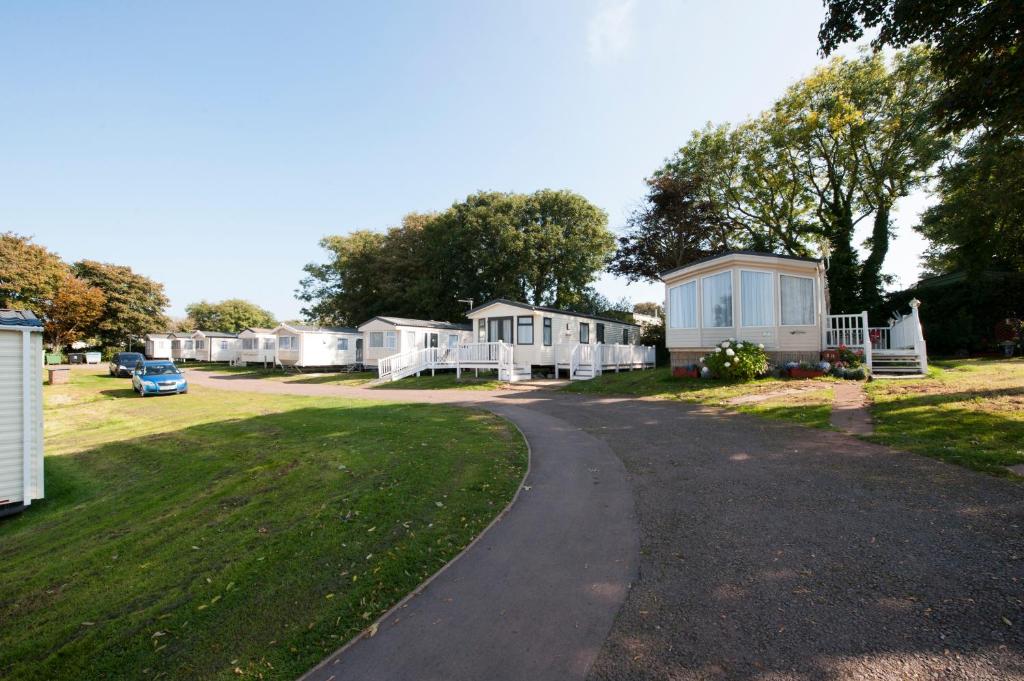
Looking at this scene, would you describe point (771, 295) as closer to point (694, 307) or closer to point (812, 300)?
point (812, 300)

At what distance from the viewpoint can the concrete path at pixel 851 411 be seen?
308 inches

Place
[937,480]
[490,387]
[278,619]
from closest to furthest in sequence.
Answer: [278,619] → [937,480] → [490,387]

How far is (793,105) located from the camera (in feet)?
77.9

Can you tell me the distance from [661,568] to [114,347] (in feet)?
199

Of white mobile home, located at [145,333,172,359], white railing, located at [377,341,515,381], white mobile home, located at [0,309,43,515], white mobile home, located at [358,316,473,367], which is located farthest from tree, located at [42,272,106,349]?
white mobile home, located at [0,309,43,515]

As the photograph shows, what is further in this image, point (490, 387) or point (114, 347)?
point (114, 347)

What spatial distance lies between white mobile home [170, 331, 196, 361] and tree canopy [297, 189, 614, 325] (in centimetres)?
2508

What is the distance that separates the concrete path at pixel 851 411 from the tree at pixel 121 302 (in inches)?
2147

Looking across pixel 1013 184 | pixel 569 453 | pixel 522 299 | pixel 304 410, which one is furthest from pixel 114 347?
pixel 1013 184

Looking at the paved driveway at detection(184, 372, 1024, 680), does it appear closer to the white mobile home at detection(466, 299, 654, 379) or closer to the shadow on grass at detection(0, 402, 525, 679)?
the shadow on grass at detection(0, 402, 525, 679)

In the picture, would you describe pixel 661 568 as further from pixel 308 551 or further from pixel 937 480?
pixel 937 480

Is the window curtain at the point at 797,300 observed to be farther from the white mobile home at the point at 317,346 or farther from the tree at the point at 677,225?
the white mobile home at the point at 317,346

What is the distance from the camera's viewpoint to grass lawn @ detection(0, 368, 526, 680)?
2.99m

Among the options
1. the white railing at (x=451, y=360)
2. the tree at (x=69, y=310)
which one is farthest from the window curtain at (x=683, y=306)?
the tree at (x=69, y=310)
